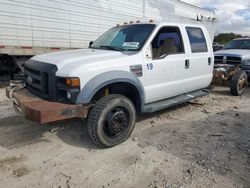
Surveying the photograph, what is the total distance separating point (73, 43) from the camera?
9266 mm

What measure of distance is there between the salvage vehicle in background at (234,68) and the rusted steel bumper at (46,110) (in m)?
5.37

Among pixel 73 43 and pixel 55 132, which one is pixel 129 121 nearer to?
pixel 55 132

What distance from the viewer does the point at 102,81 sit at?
3.93 m

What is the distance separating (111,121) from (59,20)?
222 inches

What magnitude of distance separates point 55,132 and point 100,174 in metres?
1.67

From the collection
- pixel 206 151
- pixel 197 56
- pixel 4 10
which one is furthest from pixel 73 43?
pixel 206 151

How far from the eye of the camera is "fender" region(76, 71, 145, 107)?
12.4 ft

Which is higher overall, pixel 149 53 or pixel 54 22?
pixel 54 22

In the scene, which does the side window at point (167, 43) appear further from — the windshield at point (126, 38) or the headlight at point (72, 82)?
the headlight at point (72, 82)

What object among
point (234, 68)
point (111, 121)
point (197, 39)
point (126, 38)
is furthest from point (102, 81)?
point (234, 68)

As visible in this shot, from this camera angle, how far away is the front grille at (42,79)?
384 centimetres

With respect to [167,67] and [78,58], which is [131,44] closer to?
[167,67]

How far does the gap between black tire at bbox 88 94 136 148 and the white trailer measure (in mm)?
4806

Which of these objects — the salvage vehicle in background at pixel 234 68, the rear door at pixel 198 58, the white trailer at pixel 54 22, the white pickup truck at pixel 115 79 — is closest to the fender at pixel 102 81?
the white pickup truck at pixel 115 79
